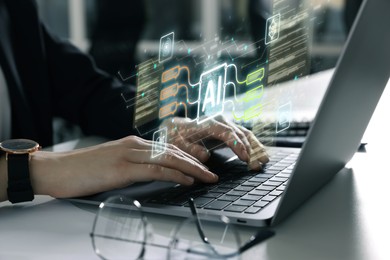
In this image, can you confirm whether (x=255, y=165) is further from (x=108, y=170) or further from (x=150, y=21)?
(x=150, y=21)

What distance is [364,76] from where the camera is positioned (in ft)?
2.55

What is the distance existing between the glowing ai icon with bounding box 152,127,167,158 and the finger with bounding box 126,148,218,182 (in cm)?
1

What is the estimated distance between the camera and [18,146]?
846mm

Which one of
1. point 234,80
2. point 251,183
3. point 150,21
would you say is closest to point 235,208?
point 251,183

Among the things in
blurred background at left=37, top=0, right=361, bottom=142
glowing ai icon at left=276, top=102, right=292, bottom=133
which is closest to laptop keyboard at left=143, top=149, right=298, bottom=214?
glowing ai icon at left=276, top=102, right=292, bottom=133

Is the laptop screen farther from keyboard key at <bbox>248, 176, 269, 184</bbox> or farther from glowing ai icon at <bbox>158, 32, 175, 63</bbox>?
keyboard key at <bbox>248, 176, 269, 184</bbox>

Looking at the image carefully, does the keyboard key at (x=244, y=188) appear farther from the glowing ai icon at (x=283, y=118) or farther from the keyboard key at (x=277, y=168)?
the glowing ai icon at (x=283, y=118)

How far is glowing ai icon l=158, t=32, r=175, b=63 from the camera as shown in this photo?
0.81m

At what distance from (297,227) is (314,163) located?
0.08m

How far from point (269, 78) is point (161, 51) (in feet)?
0.72

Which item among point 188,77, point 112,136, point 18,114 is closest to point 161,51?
point 188,77

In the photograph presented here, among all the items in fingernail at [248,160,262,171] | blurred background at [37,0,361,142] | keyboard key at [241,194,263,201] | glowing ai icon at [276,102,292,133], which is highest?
blurred background at [37,0,361,142]

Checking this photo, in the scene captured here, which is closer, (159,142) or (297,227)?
(297,227)

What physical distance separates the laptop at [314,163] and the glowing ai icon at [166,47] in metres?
0.18
